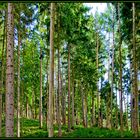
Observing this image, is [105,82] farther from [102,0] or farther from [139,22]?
[102,0]

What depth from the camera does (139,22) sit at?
20.5 m

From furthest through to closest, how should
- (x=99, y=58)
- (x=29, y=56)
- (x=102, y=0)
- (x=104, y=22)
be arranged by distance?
(x=99, y=58) → (x=104, y=22) → (x=29, y=56) → (x=102, y=0)

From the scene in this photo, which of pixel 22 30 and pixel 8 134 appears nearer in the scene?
pixel 8 134

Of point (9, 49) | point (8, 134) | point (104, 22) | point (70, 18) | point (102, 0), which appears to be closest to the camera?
point (102, 0)

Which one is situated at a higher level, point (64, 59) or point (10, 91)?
point (64, 59)

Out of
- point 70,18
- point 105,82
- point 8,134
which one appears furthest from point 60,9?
point 105,82

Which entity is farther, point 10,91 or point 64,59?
point 64,59

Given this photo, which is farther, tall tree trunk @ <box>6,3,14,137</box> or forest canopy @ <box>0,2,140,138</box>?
forest canopy @ <box>0,2,140,138</box>

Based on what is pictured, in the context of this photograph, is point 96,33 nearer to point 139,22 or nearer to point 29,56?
point 29,56

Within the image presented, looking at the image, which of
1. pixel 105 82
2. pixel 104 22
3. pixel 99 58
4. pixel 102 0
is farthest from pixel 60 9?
pixel 105 82

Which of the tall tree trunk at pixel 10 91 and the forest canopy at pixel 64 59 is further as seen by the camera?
the forest canopy at pixel 64 59

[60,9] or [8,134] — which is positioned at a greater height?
[60,9]

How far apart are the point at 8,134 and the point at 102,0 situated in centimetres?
597

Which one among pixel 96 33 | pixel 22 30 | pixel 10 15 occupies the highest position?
pixel 96 33
